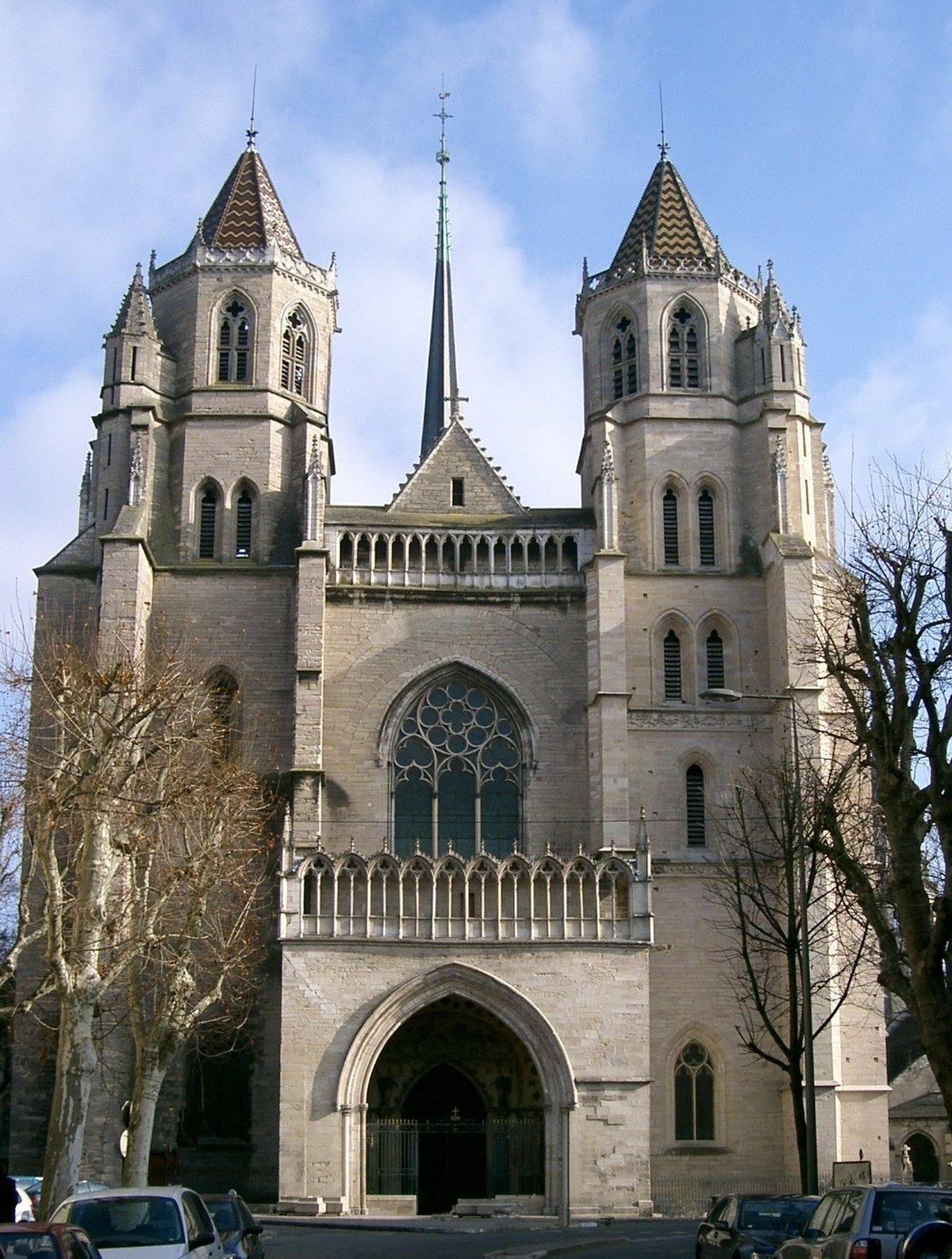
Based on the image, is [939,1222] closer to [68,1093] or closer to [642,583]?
[68,1093]

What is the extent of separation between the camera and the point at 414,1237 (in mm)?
24719

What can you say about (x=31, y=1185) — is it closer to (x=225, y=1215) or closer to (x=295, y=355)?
(x=225, y=1215)

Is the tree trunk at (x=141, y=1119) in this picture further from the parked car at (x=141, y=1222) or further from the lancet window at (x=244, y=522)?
the lancet window at (x=244, y=522)

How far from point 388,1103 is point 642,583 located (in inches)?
445

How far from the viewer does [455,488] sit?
36.5m

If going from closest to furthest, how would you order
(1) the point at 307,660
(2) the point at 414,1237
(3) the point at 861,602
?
(3) the point at 861,602
(2) the point at 414,1237
(1) the point at 307,660

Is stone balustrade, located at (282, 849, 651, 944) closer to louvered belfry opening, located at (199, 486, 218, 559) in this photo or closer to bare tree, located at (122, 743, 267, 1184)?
bare tree, located at (122, 743, 267, 1184)

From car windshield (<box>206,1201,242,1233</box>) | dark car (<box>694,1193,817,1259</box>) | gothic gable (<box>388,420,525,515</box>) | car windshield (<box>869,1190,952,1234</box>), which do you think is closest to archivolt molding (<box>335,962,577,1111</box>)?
dark car (<box>694,1193,817,1259</box>)

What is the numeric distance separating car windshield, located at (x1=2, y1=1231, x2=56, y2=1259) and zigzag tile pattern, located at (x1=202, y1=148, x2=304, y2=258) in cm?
3011

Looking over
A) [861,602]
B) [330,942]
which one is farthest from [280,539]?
[861,602]

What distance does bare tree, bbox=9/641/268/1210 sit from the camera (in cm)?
1991

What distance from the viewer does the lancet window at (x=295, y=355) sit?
3741 centimetres

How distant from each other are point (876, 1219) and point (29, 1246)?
6.06 m

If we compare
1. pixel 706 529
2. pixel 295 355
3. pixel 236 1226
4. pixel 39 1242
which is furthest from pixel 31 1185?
pixel 295 355
